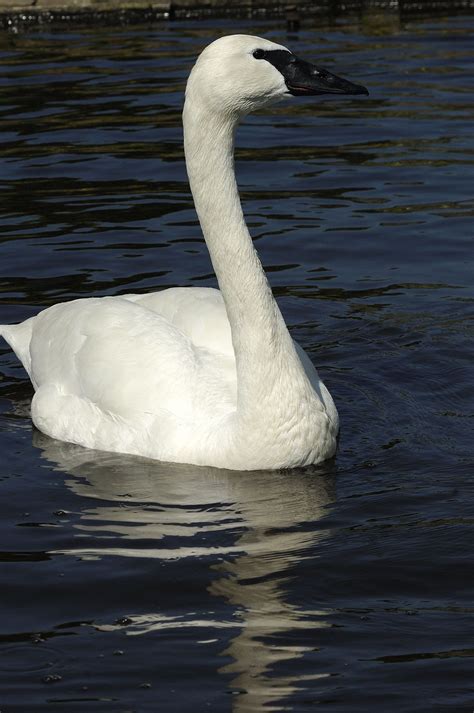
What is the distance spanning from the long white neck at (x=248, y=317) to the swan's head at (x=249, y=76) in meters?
0.39

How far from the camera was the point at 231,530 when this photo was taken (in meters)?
6.59

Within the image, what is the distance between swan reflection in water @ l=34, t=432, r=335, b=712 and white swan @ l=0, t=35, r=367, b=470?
4.8 inches

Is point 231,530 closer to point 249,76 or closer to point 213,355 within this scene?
point 213,355

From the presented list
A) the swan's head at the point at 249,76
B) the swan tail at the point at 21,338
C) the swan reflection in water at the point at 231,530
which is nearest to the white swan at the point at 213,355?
the swan's head at the point at 249,76

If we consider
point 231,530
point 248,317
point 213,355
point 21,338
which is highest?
point 248,317

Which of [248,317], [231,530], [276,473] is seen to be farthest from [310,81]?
[231,530]

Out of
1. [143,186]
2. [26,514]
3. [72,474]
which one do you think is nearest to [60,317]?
[72,474]

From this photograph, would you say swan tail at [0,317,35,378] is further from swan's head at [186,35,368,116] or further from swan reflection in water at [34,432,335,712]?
swan's head at [186,35,368,116]

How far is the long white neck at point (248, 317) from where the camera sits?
716 centimetres

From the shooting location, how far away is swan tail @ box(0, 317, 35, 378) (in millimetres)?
8852

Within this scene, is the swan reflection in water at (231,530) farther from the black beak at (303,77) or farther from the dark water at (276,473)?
the black beak at (303,77)

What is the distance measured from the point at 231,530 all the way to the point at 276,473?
30.7 inches


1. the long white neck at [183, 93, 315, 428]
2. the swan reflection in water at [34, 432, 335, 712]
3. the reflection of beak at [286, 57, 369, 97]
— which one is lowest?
the swan reflection in water at [34, 432, 335, 712]

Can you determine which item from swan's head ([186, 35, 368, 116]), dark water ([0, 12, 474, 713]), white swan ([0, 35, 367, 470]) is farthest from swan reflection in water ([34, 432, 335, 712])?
swan's head ([186, 35, 368, 116])
